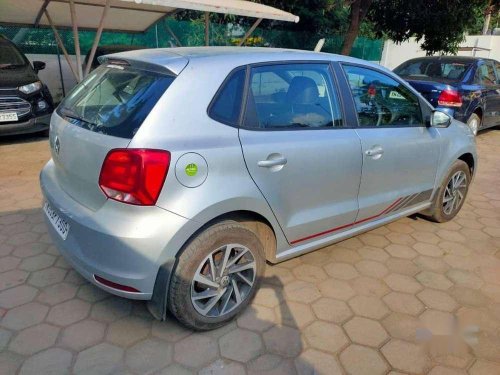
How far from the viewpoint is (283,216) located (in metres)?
2.52

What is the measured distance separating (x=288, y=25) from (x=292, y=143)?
11.6 metres

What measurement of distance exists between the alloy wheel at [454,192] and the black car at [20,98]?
596cm

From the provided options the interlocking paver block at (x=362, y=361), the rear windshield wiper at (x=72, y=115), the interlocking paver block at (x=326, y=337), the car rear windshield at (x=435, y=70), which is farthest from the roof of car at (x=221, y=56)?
the car rear windshield at (x=435, y=70)

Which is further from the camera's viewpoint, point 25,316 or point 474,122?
point 474,122

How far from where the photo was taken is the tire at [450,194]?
12.4 ft

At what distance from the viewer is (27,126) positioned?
6.27m

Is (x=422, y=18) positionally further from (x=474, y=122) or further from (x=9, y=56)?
(x=9, y=56)

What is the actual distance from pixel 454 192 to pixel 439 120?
959 millimetres

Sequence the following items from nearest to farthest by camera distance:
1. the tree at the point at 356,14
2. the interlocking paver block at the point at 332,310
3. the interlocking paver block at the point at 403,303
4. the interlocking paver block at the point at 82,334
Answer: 1. the interlocking paver block at the point at 82,334
2. the interlocking paver block at the point at 332,310
3. the interlocking paver block at the point at 403,303
4. the tree at the point at 356,14

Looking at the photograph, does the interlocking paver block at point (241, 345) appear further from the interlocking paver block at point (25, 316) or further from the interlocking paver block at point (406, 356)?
the interlocking paver block at point (25, 316)

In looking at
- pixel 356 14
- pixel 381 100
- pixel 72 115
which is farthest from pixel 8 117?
pixel 356 14

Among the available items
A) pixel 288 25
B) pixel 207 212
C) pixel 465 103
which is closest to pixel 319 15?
pixel 288 25

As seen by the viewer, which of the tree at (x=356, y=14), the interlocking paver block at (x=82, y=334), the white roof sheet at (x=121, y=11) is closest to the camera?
the interlocking paver block at (x=82, y=334)

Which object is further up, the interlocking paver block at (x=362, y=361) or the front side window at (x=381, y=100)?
the front side window at (x=381, y=100)
